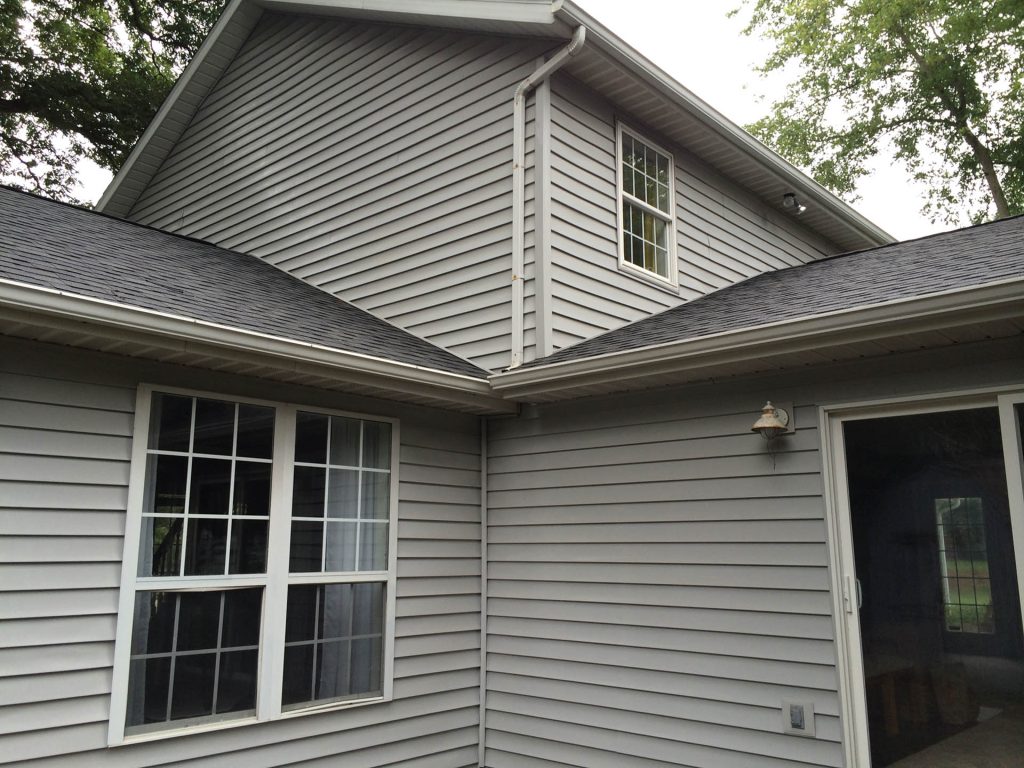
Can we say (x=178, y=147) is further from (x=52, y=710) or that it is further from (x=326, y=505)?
(x=52, y=710)

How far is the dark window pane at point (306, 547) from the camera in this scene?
471cm

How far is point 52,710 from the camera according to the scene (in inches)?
144

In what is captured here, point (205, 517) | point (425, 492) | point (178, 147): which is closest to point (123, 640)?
point (205, 517)

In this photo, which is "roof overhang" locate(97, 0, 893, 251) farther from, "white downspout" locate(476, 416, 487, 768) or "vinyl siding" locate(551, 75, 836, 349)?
"white downspout" locate(476, 416, 487, 768)

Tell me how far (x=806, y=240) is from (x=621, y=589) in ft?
19.0

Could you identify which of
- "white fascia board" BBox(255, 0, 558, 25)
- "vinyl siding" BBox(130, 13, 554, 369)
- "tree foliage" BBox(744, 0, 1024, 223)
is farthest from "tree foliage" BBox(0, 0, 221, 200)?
"tree foliage" BBox(744, 0, 1024, 223)

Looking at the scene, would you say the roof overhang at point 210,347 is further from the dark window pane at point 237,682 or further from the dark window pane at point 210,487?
the dark window pane at point 237,682

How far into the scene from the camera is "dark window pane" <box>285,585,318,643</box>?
15.1 feet

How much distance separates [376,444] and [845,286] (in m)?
3.13

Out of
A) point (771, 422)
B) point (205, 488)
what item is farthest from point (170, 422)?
point (771, 422)

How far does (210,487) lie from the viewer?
435 centimetres

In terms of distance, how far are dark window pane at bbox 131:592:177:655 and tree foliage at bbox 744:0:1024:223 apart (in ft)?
51.8

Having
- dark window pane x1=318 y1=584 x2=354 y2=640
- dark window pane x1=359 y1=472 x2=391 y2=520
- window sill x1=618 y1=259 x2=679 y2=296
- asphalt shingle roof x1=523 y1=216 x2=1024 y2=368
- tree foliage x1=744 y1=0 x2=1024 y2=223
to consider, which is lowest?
dark window pane x1=318 y1=584 x2=354 y2=640

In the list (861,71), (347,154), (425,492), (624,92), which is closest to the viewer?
(425,492)
